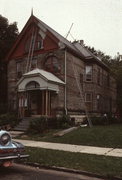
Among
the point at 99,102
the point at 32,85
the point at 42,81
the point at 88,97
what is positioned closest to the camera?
the point at 42,81

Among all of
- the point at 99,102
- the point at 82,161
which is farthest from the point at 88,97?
the point at 82,161

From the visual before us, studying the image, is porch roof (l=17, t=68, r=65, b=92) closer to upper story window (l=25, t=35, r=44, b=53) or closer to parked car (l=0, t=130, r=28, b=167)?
upper story window (l=25, t=35, r=44, b=53)

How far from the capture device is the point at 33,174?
750 cm

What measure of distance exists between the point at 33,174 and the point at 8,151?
41.4 inches

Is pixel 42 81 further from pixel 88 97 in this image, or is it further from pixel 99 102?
pixel 99 102

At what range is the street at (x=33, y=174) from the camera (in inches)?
279

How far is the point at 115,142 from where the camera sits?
43.4 feet

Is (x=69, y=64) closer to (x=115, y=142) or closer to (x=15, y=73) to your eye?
(x=15, y=73)

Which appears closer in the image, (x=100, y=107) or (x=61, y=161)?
(x=61, y=161)

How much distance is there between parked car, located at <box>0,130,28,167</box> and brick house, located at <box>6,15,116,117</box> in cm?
1335

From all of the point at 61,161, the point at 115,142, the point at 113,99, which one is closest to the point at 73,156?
the point at 61,161

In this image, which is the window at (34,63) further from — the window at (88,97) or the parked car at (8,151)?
the parked car at (8,151)

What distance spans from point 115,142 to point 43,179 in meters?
7.14

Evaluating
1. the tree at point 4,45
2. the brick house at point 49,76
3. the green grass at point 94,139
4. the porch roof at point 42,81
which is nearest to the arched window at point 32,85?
the brick house at point 49,76
